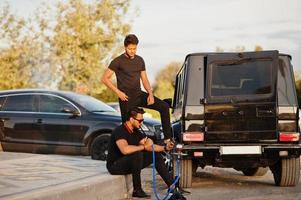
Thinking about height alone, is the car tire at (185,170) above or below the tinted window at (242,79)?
below

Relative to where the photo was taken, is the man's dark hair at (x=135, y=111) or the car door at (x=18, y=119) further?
the car door at (x=18, y=119)

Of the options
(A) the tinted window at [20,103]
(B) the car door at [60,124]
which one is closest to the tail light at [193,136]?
(B) the car door at [60,124]

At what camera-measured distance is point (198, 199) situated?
829 cm

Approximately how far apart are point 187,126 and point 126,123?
118 cm

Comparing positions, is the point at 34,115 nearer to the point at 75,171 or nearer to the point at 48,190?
the point at 75,171

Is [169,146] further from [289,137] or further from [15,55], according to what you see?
[15,55]

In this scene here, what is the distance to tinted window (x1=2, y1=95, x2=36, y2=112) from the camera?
13531 mm

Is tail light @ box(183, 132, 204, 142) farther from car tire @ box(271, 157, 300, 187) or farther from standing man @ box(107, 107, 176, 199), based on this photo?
car tire @ box(271, 157, 300, 187)

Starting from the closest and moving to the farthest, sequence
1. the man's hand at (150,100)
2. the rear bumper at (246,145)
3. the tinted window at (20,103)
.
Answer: the man's hand at (150,100) < the rear bumper at (246,145) < the tinted window at (20,103)

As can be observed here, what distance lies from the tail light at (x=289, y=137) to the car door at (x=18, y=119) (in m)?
6.10

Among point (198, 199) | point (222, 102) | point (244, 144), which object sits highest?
point (222, 102)

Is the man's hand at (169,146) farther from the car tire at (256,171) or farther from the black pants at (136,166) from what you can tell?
the car tire at (256,171)

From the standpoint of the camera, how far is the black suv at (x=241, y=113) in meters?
9.16

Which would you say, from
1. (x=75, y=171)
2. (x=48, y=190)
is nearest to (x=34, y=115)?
(x=75, y=171)
